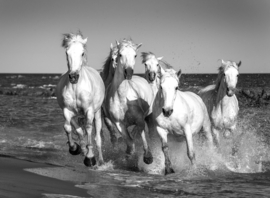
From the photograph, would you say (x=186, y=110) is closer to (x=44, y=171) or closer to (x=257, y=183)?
(x=257, y=183)

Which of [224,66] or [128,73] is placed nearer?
[128,73]

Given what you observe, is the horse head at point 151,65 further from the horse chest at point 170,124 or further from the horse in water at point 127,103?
the horse chest at point 170,124

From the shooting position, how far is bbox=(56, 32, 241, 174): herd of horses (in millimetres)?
7723

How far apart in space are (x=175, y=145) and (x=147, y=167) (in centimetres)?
59

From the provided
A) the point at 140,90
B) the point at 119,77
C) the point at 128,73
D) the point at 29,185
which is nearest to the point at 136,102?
the point at 140,90

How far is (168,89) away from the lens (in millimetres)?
7332

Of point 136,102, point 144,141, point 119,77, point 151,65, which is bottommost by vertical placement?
point 144,141

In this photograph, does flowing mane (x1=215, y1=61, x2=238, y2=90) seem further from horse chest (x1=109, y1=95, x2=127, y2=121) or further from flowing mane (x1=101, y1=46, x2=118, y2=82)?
flowing mane (x1=101, y1=46, x2=118, y2=82)

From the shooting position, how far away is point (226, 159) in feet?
29.2

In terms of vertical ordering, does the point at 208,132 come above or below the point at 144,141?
above

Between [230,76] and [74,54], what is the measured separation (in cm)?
270

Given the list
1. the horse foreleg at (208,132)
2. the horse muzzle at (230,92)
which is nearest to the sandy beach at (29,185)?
the horse foreleg at (208,132)

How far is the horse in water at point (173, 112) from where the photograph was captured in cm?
734

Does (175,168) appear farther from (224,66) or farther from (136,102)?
(224,66)
